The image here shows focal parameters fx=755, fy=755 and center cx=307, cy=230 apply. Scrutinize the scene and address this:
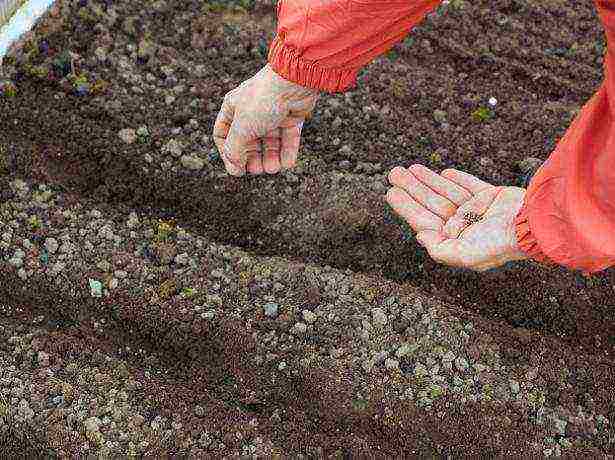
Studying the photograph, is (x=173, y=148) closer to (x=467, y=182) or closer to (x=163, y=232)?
(x=163, y=232)

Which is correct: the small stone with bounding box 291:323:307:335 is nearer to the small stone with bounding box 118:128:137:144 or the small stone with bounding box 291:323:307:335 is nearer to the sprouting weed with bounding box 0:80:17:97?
the small stone with bounding box 118:128:137:144

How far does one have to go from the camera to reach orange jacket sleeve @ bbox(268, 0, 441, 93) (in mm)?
1325

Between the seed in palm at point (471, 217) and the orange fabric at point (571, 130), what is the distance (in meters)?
0.36

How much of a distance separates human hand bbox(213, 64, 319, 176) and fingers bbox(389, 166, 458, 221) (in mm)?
304

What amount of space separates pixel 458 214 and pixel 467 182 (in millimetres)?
151

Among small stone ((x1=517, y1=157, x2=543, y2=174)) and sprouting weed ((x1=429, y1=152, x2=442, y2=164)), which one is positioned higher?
sprouting weed ((x1=429, y1=152, x2=442, y2=164))

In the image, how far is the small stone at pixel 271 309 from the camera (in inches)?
76.4

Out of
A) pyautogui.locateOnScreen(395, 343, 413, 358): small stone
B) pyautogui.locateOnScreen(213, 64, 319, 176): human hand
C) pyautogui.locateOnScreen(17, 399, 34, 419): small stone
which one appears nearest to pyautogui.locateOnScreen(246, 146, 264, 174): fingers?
pyautogui.locateOnScreen(213, 64, 319, 176): human hand

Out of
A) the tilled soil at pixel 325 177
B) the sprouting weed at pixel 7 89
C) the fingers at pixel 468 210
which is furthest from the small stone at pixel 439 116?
the sprouting weed at pixel 7 89

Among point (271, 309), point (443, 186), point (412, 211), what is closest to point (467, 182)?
point (443, 186)

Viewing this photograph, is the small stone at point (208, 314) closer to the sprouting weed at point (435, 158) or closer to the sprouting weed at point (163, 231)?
the sprouting weed at point (163, 231)

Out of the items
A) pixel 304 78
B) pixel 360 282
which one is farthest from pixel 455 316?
pixel 304 78

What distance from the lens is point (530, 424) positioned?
1.85 m

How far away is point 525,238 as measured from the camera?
1537 mm
